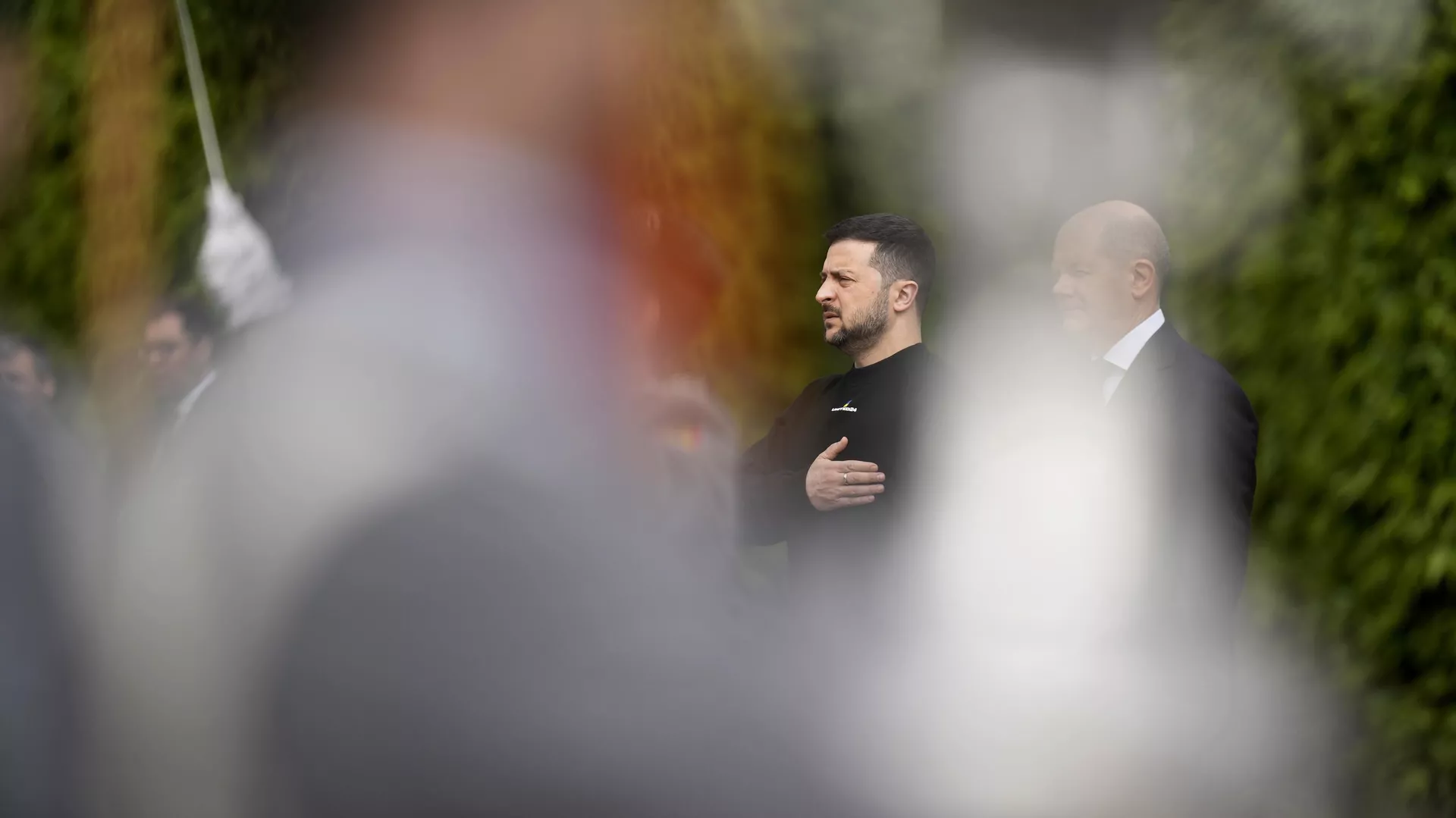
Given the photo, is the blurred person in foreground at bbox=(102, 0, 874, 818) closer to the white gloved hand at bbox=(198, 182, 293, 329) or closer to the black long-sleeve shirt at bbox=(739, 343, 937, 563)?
the white gloved hand at bbox=(198, 182, 293, 329)

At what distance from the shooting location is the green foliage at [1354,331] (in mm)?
3010

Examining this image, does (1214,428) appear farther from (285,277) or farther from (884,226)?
(285,277)

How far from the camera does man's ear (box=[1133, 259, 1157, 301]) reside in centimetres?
272

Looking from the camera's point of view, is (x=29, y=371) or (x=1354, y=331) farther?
(x=29, y=371)

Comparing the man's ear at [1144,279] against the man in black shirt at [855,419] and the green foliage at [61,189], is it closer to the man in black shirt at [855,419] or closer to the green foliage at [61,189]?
the man in black shirt at [855,419]

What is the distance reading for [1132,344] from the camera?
105 inches

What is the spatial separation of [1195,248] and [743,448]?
46.8 inches

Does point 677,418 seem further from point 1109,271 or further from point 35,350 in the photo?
point 35,350

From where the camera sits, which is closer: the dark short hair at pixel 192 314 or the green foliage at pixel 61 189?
the dark short hair at pixel 192 314

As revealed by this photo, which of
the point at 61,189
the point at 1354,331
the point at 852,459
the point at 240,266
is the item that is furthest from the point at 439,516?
the point at 61,189

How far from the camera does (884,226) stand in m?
2.93

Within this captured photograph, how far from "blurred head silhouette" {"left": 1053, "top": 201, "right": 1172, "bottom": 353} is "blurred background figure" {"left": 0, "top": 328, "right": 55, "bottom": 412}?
1881mm

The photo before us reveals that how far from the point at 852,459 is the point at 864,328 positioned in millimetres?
272

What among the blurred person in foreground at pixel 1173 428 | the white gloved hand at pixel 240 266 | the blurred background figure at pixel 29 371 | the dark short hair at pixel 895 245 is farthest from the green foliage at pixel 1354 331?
the blurred background figure at pixel 29 371
